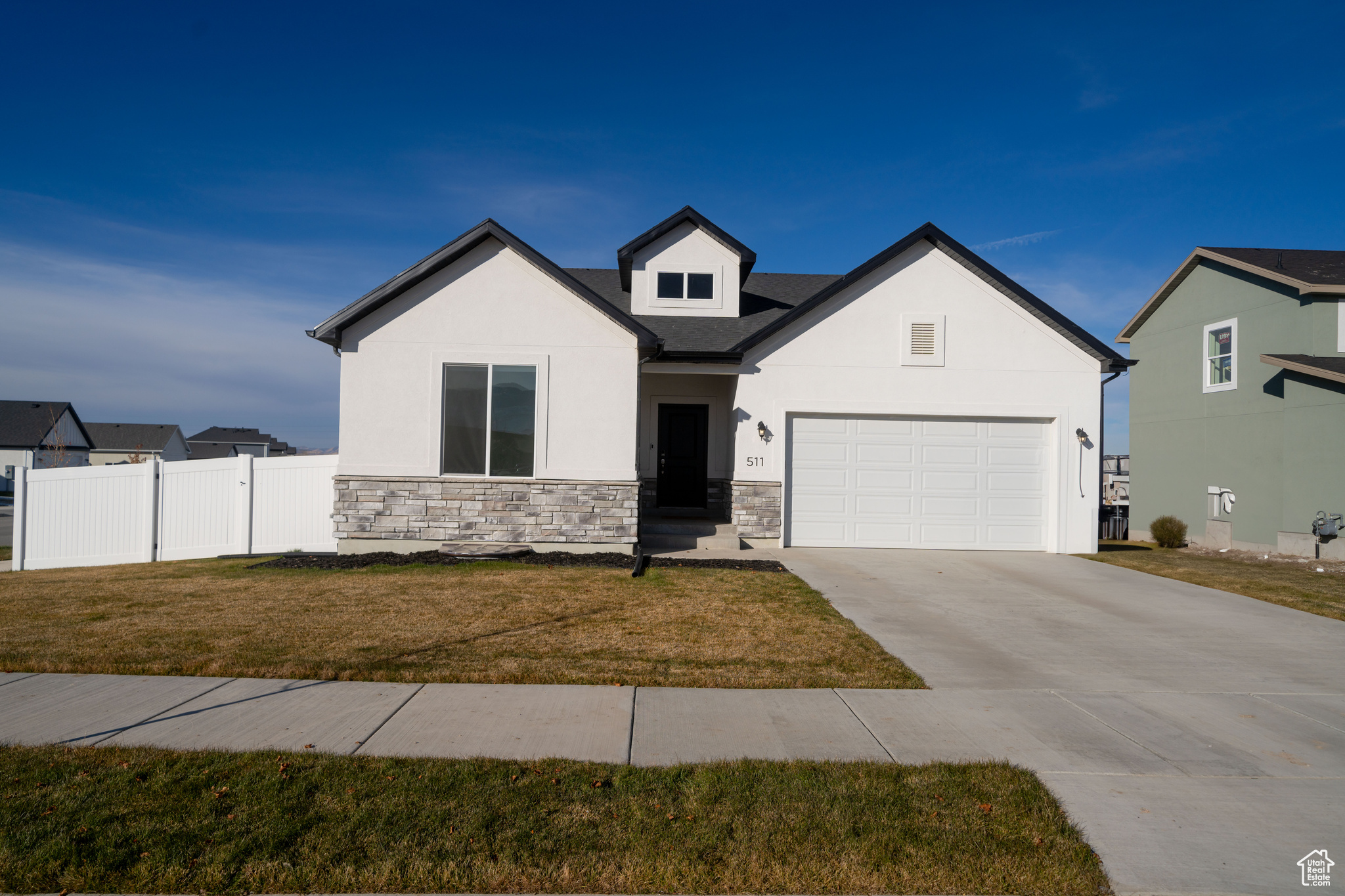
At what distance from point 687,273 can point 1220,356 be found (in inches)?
486

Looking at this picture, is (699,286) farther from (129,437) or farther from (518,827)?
(129,437)

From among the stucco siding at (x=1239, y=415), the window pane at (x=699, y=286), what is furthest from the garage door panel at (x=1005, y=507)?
→ the window pane at (x=699, y=286)

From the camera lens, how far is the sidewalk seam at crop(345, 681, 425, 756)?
4262 millimetres

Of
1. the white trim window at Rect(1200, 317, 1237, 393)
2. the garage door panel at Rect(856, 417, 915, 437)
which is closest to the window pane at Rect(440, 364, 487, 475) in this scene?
the garage door panel at Rect(856, 417, 915, 437)

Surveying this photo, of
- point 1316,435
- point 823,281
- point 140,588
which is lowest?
point 140,588

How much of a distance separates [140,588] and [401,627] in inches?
180

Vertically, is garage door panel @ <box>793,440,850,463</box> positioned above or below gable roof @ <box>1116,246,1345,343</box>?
below

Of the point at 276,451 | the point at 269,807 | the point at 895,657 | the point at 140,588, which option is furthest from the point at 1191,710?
the point at 276,451

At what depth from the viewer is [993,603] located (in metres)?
9.20

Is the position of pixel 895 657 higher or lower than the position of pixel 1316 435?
lower

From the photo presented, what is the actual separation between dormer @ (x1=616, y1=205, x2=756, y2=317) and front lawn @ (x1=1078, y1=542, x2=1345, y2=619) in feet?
A: 28.9

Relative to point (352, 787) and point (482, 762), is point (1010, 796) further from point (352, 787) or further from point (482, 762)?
point (352, 787)

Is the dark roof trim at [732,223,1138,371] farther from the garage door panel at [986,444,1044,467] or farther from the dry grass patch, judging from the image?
the dry grass patch

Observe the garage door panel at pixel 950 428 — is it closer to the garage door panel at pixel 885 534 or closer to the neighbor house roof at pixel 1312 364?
the garage door panel at pixel 885 534
